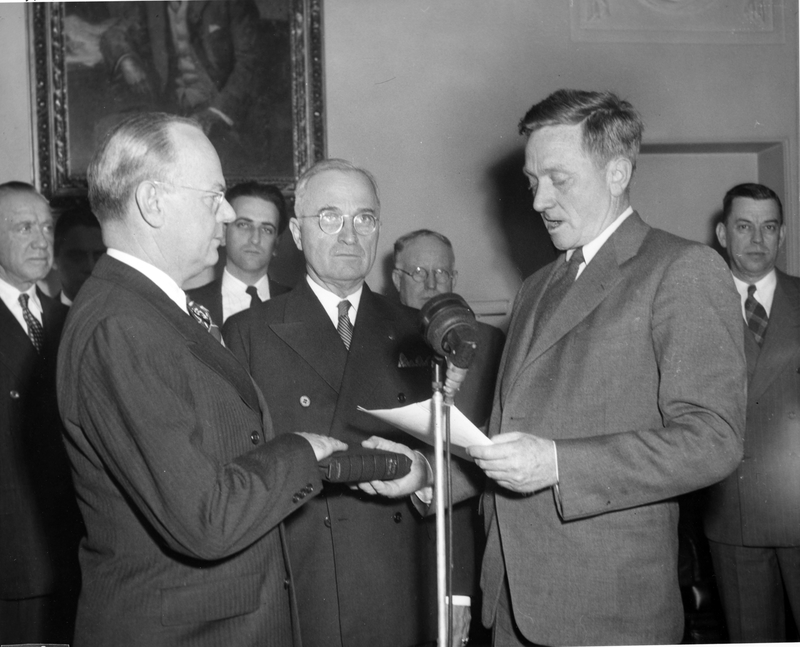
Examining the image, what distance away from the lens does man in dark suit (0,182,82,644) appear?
3.39 meters

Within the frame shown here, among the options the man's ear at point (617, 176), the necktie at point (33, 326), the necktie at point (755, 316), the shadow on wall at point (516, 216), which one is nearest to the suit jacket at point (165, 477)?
the man's ear at point (617, 176)

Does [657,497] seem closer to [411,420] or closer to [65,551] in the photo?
[411,420]

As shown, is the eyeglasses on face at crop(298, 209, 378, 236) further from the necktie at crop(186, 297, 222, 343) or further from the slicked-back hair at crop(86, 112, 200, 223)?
the slicked-back hair at crop(86, 112, 200, 223)

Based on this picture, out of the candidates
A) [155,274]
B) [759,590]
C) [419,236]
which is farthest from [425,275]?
[155,274]

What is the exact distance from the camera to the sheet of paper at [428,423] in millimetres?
1803

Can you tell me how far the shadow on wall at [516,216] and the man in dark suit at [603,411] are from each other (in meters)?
3.45

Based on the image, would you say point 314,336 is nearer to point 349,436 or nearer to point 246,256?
point 349,436

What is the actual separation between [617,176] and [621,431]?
683 millimetres

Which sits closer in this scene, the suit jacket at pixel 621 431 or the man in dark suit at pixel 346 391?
the suit jacket at pixel 621 431

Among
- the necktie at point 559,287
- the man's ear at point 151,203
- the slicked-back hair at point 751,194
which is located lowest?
the necktie at point 559,287

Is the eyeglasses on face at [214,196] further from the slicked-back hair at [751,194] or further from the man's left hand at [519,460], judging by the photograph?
the slicked-back hair at [751,194]

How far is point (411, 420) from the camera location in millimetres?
1960

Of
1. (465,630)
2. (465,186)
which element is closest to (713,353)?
(465,630)

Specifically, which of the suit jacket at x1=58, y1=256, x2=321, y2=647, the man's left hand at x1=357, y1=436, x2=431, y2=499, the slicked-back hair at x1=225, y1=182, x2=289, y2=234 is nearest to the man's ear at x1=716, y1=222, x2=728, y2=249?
the slicked-back hair at x1=225, y1=182, x2=289, y2=234
